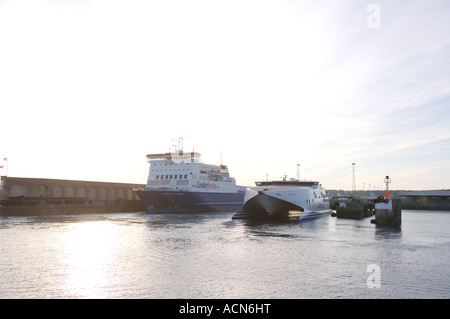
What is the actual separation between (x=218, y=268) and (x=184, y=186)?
1712 inches

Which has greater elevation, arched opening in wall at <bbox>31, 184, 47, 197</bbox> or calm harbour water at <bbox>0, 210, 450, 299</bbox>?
arched opening in wall at <bbox>31, 184, 47, 197</bbox>

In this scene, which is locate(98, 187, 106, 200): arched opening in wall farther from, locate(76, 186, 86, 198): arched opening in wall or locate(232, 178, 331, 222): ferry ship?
locate(232, 178, 331, 222): ferry ship

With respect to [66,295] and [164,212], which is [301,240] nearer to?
[66,295]

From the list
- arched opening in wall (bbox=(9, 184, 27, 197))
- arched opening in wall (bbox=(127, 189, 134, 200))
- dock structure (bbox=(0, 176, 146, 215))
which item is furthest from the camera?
arched opening in wall (bbox=(127, 189, 134, 200))

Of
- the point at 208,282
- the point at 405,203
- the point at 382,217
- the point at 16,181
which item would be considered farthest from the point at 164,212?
the point at 405,203

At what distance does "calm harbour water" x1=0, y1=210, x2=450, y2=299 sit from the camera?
35.9ft

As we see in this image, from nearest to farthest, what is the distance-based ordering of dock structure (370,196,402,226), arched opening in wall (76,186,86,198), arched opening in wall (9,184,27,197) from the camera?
dock structure (370,196,402,226) → arched opening in wall (9,184,27,197) → arched opening in wall (76,186,86,198)

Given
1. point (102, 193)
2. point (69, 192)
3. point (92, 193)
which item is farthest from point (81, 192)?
point (102, 193)

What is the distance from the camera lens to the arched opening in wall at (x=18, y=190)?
55.4 m

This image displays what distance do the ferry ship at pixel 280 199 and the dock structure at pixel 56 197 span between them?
28.2 m

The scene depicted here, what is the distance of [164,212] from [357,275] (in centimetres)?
4467

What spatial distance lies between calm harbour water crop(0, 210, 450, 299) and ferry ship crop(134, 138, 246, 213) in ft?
103

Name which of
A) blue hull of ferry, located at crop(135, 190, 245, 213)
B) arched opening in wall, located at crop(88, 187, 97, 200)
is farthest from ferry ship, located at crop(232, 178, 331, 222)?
arched opening in wall, located at crop(88, 187, 97, 200)

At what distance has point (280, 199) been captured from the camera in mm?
36312
